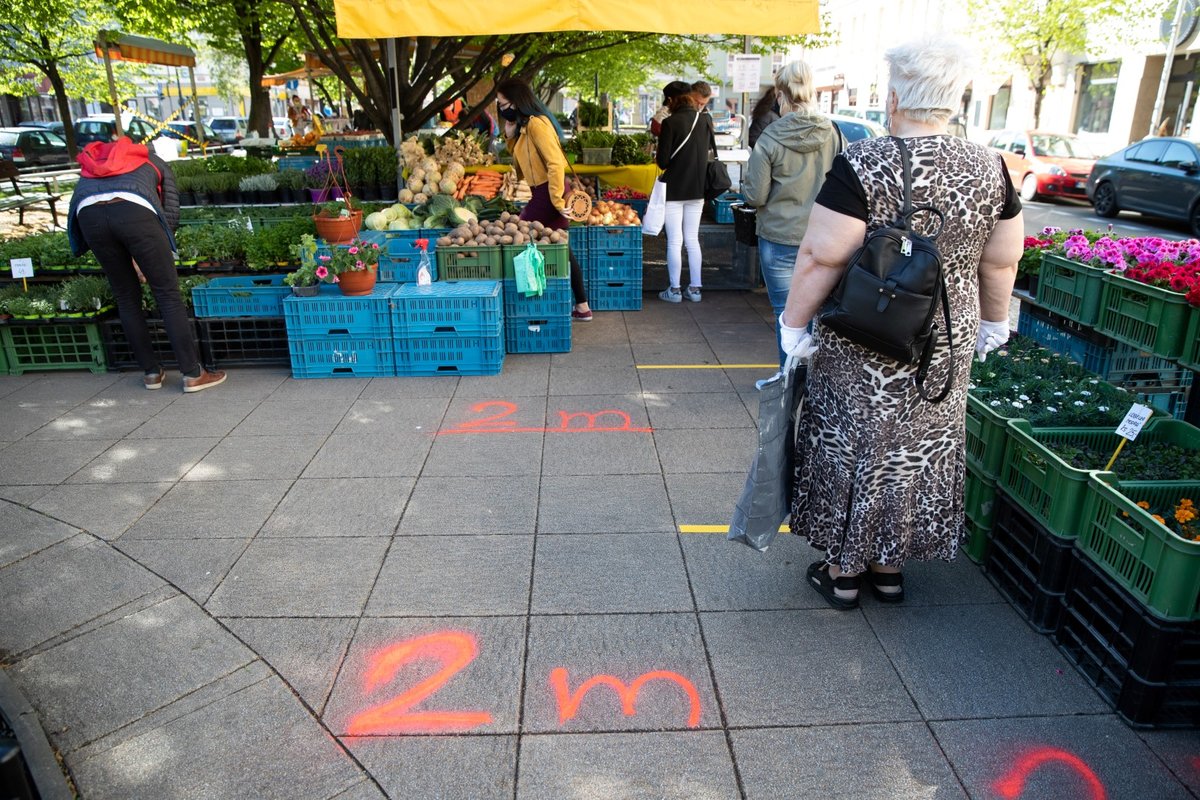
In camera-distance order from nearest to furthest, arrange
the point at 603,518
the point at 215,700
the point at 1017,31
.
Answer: the point at 215,700 → the point at 603,518 → the point at 1017,31

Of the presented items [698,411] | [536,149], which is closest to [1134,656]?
[698,411]

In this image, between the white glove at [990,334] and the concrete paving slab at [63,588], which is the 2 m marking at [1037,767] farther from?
the concrete paving slab at [63,588]

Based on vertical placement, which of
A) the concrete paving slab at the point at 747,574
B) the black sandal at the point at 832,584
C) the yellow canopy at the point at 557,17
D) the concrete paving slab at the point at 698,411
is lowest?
the concrete paving slab at the point at 747,574

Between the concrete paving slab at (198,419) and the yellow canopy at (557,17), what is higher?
the yellow canopy at (557,17)

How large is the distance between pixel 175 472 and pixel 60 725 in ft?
6.99

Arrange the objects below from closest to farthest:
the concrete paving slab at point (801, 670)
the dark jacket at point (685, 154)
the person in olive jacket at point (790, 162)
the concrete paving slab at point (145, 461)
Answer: the concrete paving slab at point (801, 670) → the concrete paving slab at point (145, 461) → the person in olive jacket at point (790, 162) → the dark jacket at point (685, 154)

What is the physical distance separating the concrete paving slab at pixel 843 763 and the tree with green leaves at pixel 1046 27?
2655 cm

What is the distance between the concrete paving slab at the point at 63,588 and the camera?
339 centimetres

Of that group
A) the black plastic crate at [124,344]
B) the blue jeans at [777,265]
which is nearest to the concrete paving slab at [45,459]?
the black plastic crate at [124,344]

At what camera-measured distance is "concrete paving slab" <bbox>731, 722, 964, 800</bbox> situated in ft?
8.36

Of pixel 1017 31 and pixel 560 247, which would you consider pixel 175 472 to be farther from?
pixel 1017 31

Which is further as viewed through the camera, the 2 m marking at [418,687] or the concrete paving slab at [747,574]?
the concrete paving slab at [747,574]

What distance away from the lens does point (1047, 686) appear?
299cm

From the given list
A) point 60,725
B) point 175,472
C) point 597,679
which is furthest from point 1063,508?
point 175,472
